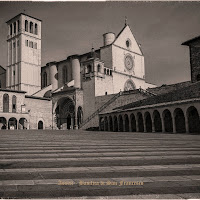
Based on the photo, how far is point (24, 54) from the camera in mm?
50844

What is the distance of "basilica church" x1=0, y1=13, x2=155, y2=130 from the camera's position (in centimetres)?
4034

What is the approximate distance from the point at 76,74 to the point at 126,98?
17.0 metres

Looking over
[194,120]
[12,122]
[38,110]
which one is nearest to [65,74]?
[38,110]

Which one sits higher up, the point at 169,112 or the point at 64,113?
the point at 64,113

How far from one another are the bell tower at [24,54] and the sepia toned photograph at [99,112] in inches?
7.7

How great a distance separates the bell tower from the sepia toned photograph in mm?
196

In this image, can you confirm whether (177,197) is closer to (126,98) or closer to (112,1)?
(112,1)

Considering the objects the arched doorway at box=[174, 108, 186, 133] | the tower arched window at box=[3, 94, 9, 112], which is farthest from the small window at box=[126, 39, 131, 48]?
the arched doorway at box=[174, 108, 186, 133]

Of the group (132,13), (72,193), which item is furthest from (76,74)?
(72,193)

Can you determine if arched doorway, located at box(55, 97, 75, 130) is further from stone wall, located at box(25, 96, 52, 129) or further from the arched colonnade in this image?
the arched colonnade

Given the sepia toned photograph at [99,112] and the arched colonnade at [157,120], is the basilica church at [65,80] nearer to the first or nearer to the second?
the sepia toned photograph at [99,112]

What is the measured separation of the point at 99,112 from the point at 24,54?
860 inches

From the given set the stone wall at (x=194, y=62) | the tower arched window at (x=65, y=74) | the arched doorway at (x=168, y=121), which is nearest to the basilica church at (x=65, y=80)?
the tower arched window at (x=65, y=74)

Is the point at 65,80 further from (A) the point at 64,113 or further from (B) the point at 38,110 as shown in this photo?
(B) the point at 38,110
